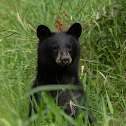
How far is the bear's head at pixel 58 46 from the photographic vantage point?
3805mm

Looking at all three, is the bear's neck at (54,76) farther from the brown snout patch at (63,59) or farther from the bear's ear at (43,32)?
the bear's ear at (43,32)

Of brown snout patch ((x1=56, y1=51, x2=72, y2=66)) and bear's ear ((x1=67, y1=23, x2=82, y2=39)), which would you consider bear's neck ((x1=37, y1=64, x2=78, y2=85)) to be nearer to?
brown snout patch ((x1=56, y1=51, x2=72, y2=66))

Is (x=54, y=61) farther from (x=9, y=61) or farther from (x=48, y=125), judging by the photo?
(x=9, y=61)

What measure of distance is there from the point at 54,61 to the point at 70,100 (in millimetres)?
538

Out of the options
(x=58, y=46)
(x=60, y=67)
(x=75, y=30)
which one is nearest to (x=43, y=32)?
(x=58, y=46)

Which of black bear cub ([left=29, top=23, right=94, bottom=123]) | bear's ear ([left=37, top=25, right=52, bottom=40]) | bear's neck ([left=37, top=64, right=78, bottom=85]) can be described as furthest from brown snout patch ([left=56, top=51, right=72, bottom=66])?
bear's ear ([left=37, top=25, right=52, bottom=40])

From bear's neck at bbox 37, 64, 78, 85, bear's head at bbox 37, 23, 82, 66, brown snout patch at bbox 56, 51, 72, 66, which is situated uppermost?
bear's head at bbox 37, 23, 82, 66

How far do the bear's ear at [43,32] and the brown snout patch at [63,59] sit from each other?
0.40m

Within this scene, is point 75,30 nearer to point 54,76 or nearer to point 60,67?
point 60,67

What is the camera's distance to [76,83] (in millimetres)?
3979

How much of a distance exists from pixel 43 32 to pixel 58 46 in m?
0.34

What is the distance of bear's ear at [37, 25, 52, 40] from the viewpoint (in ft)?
13.3

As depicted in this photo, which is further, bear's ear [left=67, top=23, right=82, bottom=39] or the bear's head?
bear's ear [left=67, top=23, right=82, bottom=39]

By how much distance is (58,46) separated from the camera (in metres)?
3.91
